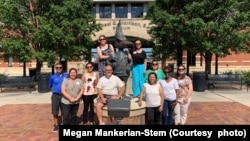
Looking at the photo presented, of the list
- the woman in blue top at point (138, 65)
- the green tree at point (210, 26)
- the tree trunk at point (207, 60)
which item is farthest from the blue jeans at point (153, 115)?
the tree trunk at point (207, 60)

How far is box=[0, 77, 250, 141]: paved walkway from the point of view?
26.1 feet

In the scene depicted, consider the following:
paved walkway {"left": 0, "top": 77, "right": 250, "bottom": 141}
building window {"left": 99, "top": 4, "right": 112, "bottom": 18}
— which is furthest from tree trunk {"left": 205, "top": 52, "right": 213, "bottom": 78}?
building window {"left": 99, "top": 4, "right": 112, "bottom": 18}

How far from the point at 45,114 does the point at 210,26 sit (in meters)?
9.75

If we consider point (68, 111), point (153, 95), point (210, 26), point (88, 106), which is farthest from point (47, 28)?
point (153, 95)

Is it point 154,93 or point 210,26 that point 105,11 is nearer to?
point 210,26

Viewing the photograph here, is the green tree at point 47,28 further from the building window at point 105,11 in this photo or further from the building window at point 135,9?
the building window at point 135,9

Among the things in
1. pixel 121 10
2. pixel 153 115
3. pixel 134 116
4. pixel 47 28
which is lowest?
pixel 134 116

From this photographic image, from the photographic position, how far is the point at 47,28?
16719 mm

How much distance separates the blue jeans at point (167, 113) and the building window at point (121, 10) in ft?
116

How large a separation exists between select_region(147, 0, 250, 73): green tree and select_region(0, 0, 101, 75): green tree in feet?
15.1

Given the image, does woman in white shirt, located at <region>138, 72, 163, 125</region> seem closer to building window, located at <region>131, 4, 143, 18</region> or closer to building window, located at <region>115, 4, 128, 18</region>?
building window, located at <region>115, 4, 128, 18</region>

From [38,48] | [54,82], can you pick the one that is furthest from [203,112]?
[38,48]

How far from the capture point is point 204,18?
1798cm

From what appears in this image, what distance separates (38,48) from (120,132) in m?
16.0
